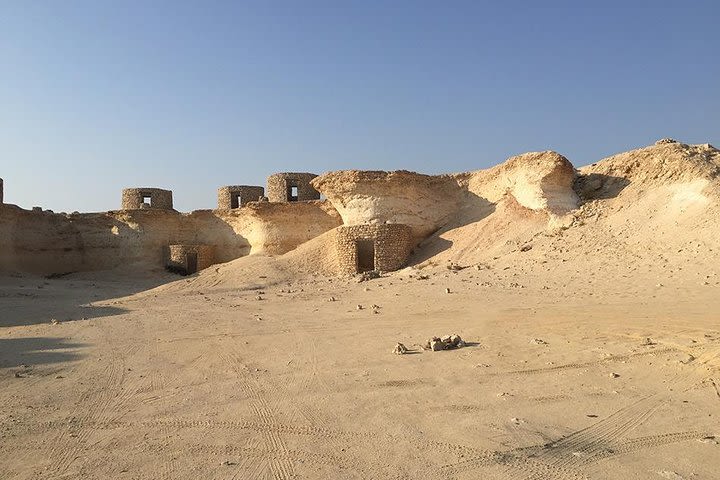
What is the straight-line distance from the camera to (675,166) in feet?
48.0

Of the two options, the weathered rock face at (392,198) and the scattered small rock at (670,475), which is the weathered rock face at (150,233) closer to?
the weathered rock face at (392,198)

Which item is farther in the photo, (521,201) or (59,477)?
(521,201)

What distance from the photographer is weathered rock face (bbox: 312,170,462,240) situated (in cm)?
1877

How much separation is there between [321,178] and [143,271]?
28.8 ft

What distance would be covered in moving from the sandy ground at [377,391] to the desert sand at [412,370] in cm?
2

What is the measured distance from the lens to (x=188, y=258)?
2252cm

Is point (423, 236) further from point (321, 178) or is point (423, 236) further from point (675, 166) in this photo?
point (675, 166)

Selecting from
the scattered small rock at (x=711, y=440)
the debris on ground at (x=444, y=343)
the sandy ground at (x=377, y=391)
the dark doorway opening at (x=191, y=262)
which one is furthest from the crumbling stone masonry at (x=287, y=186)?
the scattered small rock at (x=711, y=440)

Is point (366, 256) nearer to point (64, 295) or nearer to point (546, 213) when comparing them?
point (546, 213)

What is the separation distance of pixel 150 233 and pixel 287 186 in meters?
6.27

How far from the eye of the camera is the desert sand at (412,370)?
3.58m

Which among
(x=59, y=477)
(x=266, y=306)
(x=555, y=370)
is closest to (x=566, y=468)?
(x=555, y=370)

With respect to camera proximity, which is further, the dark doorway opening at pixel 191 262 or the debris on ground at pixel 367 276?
the dark doorway opening at pixel 191 262

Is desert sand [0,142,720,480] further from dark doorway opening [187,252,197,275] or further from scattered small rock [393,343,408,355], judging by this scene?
dark doorway opening [187,252,197,275]
